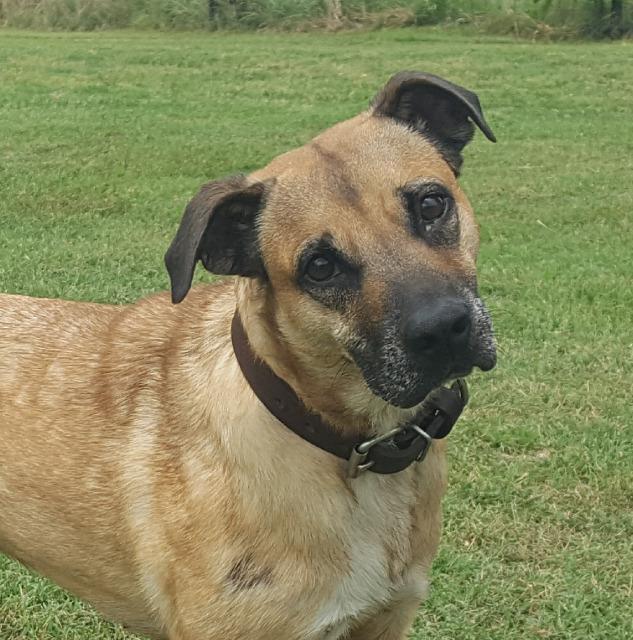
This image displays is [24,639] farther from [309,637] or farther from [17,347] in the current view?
[309,637]

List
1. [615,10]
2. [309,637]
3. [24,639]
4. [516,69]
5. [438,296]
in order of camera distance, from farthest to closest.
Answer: [615,10]
[516,69]
[24,639]
[309,637]
[438,296]

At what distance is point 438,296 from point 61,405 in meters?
1.33

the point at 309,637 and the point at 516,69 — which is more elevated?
the point at 309,637

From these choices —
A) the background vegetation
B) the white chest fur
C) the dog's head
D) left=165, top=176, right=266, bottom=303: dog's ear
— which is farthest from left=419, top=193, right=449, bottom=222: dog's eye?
the background vegetation

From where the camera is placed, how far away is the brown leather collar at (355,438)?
271 centimetres

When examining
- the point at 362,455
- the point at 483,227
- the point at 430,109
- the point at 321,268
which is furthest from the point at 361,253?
the point at 483,227

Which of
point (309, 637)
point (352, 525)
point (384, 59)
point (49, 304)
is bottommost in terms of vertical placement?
point (384, 59)

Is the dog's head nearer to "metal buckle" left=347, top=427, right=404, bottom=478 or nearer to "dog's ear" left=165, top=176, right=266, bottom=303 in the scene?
"dog's ear" left=165, top=176, right=266, bottom=303

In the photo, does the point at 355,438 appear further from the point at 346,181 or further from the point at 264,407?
the point at 346,181

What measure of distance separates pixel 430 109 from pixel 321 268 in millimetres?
744

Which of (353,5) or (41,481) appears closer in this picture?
(41,481)

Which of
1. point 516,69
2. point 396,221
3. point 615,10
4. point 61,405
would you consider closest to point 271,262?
point 396,221

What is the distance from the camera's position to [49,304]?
350cm

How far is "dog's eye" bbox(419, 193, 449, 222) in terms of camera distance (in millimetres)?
2684
